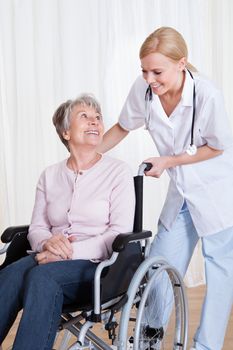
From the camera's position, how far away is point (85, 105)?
2199 mm

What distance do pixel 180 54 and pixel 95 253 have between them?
2.38ft

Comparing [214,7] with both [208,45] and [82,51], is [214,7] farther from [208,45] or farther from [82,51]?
[82,51]

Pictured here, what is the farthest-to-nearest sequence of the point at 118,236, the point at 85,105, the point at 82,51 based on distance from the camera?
1. the point at 82,51
2. the point at 85,105
3. the point at 118,236

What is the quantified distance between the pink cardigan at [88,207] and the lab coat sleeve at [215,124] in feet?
1.09

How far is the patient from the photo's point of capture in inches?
70.9

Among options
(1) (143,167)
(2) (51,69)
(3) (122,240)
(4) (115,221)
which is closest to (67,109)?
(1) (143,167)

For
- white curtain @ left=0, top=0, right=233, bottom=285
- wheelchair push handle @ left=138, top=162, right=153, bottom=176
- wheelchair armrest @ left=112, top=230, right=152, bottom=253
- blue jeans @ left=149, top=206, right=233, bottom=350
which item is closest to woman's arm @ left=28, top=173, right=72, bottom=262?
wheelchair armrest @ left=112, top=230, right=152, bottom=253

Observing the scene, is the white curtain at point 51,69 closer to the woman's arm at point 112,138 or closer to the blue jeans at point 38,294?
the woman's arm at point 112,138

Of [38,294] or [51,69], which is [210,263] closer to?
[38,294]

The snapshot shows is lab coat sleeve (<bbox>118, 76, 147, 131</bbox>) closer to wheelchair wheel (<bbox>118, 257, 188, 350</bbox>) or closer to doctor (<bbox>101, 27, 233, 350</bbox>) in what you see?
doctor (<bbox>101, 27, 233, 350</bbox>)

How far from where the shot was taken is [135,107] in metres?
2.45

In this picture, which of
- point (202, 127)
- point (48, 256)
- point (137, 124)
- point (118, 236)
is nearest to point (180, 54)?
point (202, 127)

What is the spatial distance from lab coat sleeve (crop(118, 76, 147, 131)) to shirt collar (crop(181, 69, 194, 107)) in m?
0.21

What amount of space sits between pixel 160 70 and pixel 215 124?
275mm
